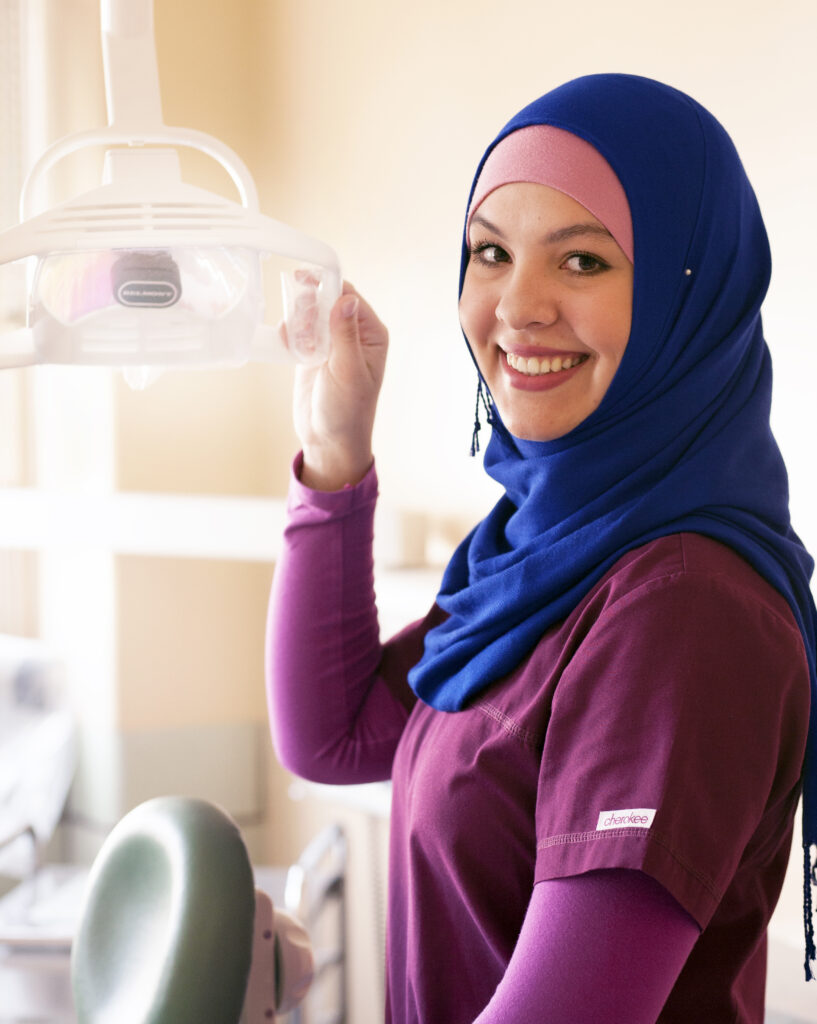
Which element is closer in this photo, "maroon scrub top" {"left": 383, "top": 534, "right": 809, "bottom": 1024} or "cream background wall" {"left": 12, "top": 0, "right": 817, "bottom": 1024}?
"maroon scrub top" {"left": 383, "top": 534, "right": 809, "bottom": 1024}

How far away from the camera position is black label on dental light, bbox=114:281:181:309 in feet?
2.79

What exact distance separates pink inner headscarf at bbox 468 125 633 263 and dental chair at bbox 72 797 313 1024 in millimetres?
664

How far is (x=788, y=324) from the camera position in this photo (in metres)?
1.72

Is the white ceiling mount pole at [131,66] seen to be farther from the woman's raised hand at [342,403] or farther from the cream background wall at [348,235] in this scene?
the cream background wall at [348,235]

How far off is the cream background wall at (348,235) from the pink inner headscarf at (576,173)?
0.82 m

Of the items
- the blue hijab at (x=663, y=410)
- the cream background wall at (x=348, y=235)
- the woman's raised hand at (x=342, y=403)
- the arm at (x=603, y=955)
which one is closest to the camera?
the arm at (x=603, y=955)

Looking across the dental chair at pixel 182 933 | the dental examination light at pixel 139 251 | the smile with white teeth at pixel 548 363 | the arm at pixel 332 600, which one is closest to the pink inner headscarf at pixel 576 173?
the smile with white teeth at pixel 548 363

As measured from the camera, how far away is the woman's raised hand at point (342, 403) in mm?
1293

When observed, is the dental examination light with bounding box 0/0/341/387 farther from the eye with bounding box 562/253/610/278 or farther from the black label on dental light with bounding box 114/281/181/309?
the eye with bounding box 562/253/610/278

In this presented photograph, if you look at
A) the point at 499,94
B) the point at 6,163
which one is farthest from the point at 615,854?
the point at 6,163

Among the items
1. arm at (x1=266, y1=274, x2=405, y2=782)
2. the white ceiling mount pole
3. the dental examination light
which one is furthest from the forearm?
the white ceiling mount pole

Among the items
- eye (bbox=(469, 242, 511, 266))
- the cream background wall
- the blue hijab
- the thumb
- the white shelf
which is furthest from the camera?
the white shelf

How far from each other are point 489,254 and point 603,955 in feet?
2.07

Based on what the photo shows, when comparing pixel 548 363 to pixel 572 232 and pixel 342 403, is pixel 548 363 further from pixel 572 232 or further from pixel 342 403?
pixel 342 403
